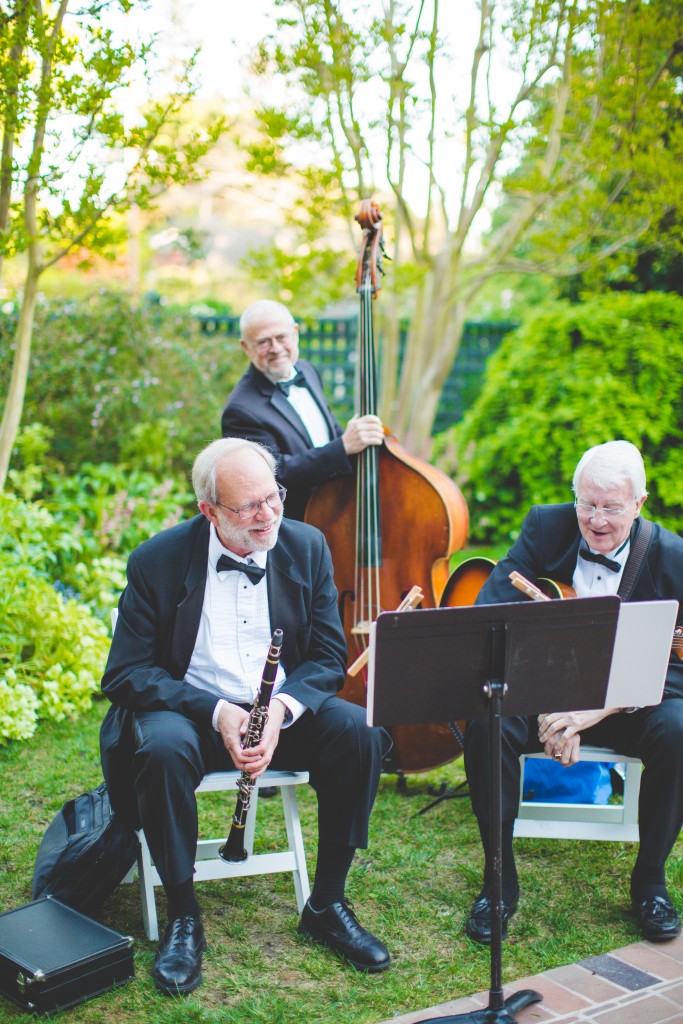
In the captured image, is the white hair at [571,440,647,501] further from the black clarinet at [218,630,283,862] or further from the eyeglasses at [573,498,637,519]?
the black clarinet at [218,630,283,862]

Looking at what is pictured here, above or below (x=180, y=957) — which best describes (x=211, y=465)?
above

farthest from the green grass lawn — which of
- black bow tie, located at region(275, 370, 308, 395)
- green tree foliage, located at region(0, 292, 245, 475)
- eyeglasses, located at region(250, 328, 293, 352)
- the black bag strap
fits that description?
green tree foliage, located at region(0, 292, 245, 475)

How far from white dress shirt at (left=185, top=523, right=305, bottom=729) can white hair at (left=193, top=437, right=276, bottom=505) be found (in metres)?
0.18

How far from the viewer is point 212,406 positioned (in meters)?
6.88

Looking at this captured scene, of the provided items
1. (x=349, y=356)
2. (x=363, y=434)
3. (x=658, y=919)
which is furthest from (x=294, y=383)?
(x=349, y=356)

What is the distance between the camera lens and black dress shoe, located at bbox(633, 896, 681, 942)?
9.64 feet

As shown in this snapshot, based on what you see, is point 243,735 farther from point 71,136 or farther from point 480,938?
point 71,136

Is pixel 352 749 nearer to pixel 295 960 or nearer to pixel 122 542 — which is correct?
pixel 295 960

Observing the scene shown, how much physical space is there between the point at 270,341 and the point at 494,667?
193 cm

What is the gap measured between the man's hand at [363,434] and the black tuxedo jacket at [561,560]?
0.69 metres

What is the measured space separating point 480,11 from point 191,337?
3.01 meters

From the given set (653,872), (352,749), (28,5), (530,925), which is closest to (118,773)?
(352,749)

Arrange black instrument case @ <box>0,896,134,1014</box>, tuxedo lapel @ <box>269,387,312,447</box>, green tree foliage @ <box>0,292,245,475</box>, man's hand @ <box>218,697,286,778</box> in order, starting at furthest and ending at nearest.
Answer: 1. green tree foliage @ <box>0,292,245,475</box>
2. tuxedo lapel @ <box>269,387,312,447</box>
3. man's hand @ <box>218,697,286,778</box>
4. black instrument case @ <box>0,896,134,1014</box>

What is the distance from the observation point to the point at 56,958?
2557 mm
